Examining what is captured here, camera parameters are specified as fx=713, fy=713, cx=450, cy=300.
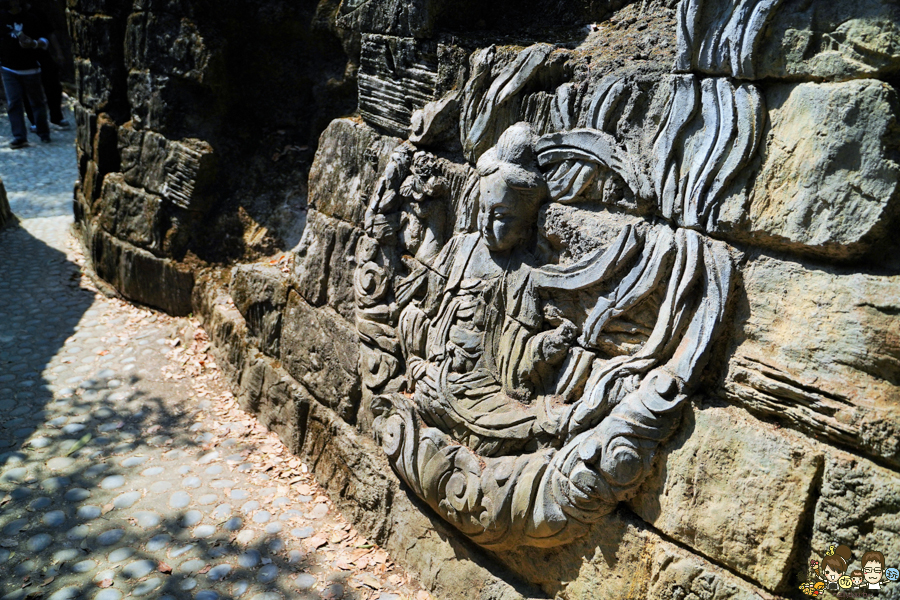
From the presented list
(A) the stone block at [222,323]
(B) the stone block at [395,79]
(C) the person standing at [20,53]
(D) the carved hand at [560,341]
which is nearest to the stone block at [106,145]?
(A) the stone block at [222,323]

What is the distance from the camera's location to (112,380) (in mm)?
5148

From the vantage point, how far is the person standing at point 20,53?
9820 millimetres

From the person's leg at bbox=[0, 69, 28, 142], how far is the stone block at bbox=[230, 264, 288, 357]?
7.35m

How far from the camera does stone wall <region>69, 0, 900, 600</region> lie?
2.02 meters

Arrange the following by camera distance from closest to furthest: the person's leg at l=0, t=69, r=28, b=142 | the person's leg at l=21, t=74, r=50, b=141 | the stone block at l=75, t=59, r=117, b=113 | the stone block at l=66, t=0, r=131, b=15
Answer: the stone block at l=66, t=0, r=131, b=15
the stone block at l=75, t=59, r=117, b=113
the person's leg at l=0, t=69, r=28, b=142
the person's leg at l=21, t=74, r=50, b=141

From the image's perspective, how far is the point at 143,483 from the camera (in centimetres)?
410

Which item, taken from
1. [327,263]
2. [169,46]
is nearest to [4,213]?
[169,46]

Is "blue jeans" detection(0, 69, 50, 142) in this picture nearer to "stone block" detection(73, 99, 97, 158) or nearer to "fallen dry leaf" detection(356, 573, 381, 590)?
"stone block" detection(73, 99, 97, 158)

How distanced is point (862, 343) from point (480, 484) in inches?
59.3

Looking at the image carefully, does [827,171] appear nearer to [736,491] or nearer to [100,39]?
[736,491]

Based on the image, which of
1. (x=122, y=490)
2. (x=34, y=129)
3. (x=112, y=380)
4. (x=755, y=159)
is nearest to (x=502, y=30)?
(x=755, y=159)

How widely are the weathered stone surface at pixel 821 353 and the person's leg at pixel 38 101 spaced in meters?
11.0

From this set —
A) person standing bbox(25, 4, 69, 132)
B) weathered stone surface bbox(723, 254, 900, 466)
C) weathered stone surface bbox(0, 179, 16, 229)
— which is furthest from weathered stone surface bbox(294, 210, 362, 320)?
person standing bbox(25, 4, 69, 132)

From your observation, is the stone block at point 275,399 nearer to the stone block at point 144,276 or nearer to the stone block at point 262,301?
the stone block at point 262,301
